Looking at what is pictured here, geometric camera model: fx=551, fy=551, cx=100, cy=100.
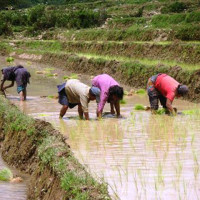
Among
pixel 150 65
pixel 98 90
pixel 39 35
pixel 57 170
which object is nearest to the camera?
pixel 57 170

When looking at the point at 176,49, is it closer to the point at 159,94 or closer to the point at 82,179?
the point at 159,94

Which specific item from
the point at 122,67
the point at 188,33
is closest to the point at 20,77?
the point at 122,67

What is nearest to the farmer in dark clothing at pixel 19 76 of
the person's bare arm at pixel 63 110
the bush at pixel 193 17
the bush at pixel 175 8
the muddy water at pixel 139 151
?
the muddy water at pixel 139 151

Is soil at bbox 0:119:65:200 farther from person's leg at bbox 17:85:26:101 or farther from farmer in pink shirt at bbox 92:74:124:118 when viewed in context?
person's leg at bbox 17:85:26:101

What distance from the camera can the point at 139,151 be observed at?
6.16 metres

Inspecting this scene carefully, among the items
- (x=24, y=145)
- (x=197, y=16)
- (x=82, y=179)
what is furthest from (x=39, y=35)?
(x=82, y=179)

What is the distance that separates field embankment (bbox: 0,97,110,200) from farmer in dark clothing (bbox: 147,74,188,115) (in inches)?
94.6

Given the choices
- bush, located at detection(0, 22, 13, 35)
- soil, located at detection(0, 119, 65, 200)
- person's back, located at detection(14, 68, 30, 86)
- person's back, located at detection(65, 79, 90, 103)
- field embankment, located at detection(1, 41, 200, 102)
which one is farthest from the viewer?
bush, located at detection(0, 22, 13, 35)

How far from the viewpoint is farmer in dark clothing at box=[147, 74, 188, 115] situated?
28.5 ft

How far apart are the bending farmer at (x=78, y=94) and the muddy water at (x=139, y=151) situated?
0.83 feet

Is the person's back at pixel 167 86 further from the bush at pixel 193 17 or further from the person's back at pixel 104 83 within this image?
the bush at pixel 193 17

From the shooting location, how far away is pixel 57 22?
35.4 m

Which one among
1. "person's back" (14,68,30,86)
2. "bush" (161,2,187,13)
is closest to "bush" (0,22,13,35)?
"bush" (161,2,187,13)

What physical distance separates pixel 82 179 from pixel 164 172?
1.01 m
